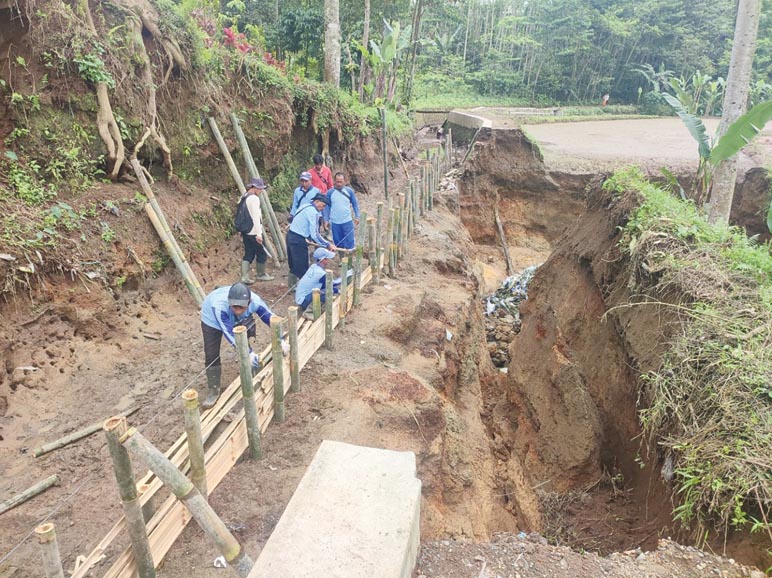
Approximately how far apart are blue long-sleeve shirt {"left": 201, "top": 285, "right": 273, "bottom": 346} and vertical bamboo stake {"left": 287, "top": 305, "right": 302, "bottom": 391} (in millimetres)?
214

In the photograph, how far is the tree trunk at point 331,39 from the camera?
11.1 m

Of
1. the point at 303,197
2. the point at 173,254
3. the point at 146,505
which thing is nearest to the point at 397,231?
the point at 303,197

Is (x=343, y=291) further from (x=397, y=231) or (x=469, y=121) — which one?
(x=469, y=121)

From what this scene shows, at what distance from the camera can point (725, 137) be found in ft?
20.7

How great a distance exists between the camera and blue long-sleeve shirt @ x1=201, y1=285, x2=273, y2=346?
4477 millimetres

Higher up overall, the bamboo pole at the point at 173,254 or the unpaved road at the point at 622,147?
the unpaved road at the point at 622,147

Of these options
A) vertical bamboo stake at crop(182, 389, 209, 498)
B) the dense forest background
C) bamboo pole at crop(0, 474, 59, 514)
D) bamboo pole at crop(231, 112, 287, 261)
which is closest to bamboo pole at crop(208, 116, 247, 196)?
bamboo pole at crop(231, 112, 287, 261)

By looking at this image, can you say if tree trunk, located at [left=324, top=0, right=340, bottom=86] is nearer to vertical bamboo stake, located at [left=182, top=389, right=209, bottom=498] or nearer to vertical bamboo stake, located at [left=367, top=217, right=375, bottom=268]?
vertical bamboo stake, located at [left=367, top=217, right=375, bottom=268]

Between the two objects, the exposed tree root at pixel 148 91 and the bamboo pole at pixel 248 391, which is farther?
the exposed tree root at pixel 148 91

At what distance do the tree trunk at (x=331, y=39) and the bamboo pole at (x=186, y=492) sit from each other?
35.5 ft

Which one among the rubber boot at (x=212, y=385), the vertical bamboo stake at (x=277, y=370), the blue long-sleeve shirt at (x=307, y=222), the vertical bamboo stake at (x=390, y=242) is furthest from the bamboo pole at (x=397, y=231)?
the vertical bamboo stake at (x=277, y=370)

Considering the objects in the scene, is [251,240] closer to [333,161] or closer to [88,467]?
[88,467]

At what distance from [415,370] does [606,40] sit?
1308 inches

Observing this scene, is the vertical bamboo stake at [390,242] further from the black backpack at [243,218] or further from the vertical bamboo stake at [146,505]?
the vertical bamboo stake at [146,505]
